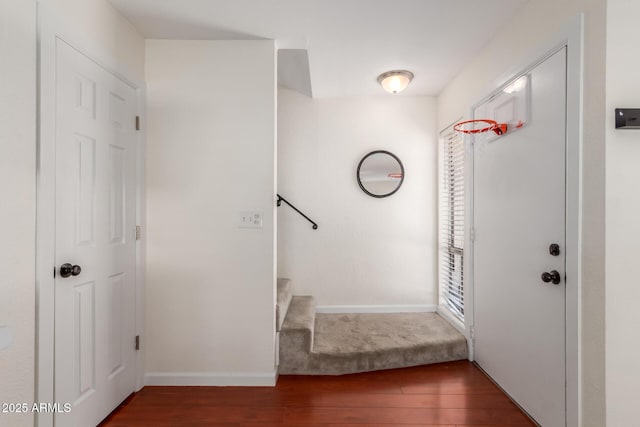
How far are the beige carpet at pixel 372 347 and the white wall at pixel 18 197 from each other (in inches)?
56.8

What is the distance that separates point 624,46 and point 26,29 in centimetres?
249

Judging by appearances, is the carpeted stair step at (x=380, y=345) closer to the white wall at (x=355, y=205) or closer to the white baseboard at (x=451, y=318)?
the white baseboard at (x=451, y=318)

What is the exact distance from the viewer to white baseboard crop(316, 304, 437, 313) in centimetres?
323

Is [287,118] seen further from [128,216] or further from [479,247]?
[479,247]

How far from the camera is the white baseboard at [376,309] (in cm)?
323

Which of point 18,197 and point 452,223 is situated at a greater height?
point 18,197

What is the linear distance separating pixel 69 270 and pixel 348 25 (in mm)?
2099

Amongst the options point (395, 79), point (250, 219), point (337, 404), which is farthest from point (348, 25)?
point (337, 404)

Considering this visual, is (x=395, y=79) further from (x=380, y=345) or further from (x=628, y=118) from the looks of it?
(x=380, y=345)

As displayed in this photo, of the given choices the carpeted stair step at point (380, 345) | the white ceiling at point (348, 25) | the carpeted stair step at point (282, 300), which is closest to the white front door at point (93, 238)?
the white ceiling at point (348, 25)

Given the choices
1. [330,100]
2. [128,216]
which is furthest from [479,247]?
[128,216]

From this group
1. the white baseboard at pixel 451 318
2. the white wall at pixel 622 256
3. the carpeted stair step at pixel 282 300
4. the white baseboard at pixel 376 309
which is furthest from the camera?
the white baseboard at pixel 376 309

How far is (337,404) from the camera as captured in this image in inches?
76.5

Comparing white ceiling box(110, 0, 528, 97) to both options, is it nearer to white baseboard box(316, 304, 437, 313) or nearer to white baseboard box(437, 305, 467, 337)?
white baseboard box(437, 305, 467, 337)
